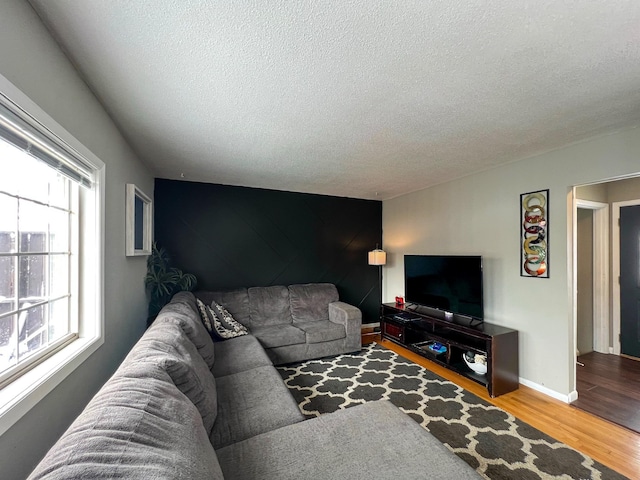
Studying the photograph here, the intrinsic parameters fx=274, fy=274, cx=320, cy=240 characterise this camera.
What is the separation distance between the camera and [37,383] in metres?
1.15

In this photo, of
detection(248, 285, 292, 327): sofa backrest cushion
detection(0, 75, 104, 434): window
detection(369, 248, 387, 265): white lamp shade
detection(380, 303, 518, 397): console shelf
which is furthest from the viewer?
detection(369, 248, 387, 265): white lamp shade

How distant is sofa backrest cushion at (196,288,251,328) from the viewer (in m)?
3.64

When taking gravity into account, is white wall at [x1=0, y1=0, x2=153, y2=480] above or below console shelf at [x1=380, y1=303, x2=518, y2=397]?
above

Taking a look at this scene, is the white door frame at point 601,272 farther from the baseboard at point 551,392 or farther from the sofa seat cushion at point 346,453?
the sofa seat cushion at point 346,453

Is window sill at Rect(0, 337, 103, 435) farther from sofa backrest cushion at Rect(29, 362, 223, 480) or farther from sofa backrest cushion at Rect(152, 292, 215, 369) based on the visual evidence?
sofa backrest cushion at Rect(152, 292, 215, 369)

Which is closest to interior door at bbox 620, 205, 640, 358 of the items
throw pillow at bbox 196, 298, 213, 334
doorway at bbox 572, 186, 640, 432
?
doorway at bbox 572, 186, 640, 432

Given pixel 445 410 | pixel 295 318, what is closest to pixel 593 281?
pixel 445 410

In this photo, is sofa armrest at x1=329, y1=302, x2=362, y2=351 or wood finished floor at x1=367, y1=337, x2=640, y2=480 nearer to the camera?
wood finished floor at x1=367, y1=337, x2=640, y2=480

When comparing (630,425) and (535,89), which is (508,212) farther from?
(630,425)

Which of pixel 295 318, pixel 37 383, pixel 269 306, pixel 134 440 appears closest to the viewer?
pixel 134 440

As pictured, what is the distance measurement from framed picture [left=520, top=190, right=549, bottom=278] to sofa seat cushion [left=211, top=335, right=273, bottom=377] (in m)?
2.77

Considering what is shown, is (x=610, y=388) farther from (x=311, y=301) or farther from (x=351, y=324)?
(x=311, y=301)

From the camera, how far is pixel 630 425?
7.09 feet

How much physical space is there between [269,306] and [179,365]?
103 inches
